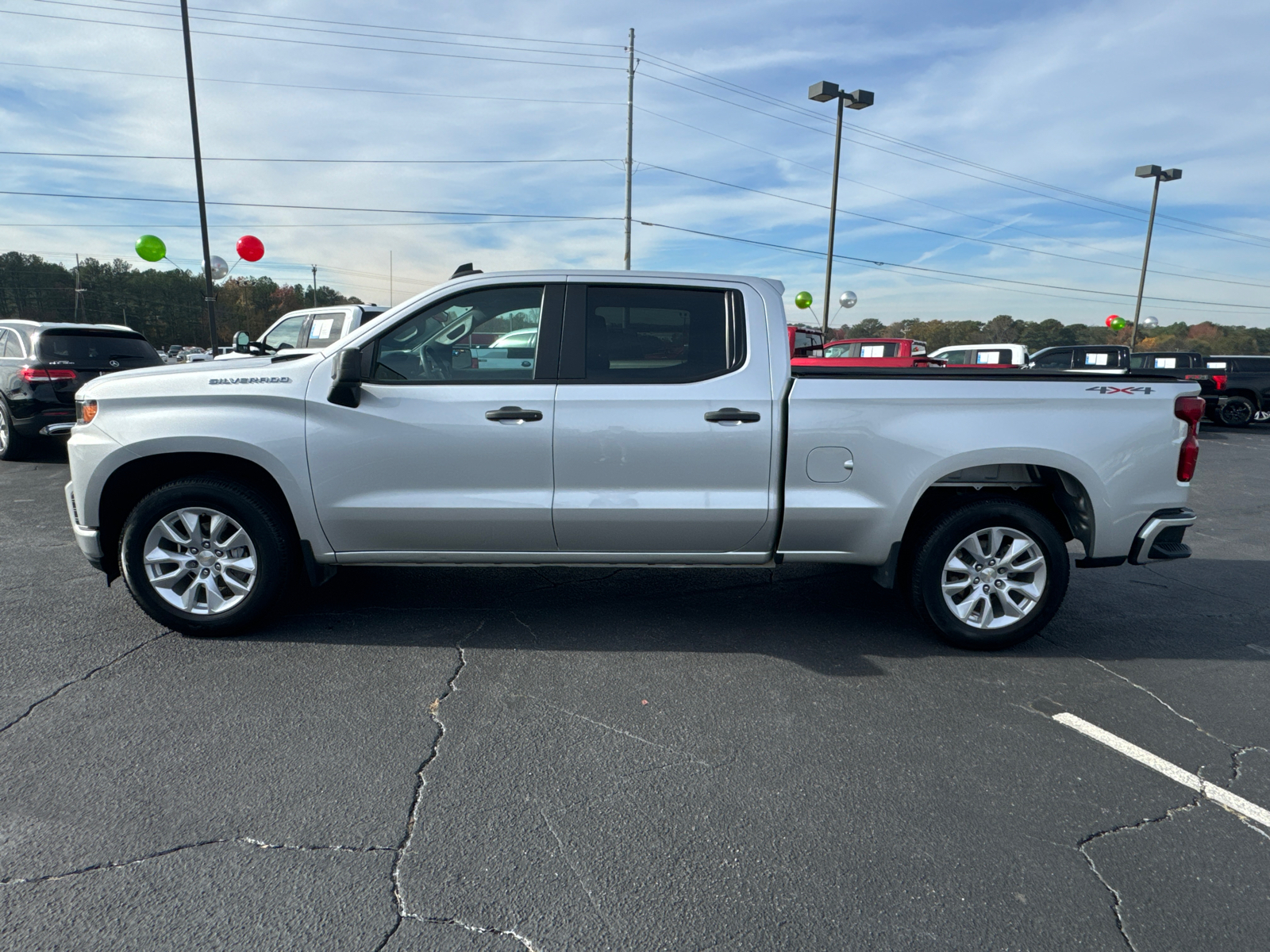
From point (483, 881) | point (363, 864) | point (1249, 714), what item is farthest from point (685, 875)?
point (1249, 714)

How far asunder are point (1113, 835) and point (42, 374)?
11.4 meters

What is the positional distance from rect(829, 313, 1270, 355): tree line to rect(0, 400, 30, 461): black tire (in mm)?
52603

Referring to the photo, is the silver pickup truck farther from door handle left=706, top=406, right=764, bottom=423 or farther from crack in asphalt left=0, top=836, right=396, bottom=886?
crack in asphalt left=0, top=836, right=396, bottom=886

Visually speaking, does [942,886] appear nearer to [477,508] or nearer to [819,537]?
[819,537]

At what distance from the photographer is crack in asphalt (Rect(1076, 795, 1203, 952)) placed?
2189 millimetres

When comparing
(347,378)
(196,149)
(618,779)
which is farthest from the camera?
(196,149)

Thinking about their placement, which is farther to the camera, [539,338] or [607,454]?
[539,338]

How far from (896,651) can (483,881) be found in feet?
8.63

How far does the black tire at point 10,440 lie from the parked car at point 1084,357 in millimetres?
17727

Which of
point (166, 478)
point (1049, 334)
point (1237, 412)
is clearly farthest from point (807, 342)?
point (1049, 334)

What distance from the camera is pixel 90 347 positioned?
988 centimetres

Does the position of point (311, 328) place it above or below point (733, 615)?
above

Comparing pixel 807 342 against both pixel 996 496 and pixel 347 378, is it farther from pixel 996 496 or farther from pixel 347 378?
pixel 347 378

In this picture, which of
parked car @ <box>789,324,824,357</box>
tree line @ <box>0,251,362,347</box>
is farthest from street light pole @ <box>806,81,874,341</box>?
tree line @ <box>0,251,362,347</box>
